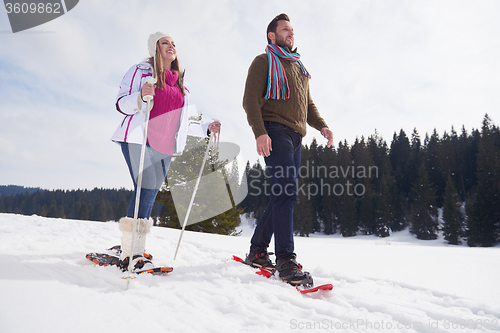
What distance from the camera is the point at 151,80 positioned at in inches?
77.7

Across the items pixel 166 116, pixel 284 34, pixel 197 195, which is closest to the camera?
pixel 166 116

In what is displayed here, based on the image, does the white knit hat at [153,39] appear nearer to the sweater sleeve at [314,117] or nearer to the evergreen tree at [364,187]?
the sweater sleeve at [314,117]

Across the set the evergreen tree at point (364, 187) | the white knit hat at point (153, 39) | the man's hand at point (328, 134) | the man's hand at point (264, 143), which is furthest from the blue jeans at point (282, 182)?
the evergreen tree at point (364, 187)

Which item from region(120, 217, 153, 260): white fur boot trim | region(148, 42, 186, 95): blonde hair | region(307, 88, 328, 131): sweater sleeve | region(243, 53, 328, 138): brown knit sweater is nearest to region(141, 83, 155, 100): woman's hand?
region(148, 42, 186, 95): blonde hair

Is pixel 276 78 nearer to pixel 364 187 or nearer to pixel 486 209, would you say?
pixel 486 209

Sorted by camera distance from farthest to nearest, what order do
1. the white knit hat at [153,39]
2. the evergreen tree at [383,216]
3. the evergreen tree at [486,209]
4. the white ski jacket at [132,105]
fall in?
the evergreen tree at [383,216], the evergreen tree at [486,209], the white knit hat at [153,39], the white ski jacket at [132,105]

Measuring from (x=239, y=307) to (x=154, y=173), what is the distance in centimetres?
146

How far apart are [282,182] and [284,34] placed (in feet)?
4.89

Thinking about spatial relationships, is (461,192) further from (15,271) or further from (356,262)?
(15,271)

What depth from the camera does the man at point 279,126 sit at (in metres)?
2.21

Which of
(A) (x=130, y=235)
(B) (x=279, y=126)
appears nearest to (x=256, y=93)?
(B) (x=279, y=126)

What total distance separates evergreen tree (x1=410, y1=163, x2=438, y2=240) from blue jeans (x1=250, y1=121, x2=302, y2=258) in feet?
123

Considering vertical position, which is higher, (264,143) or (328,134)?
(328,134)

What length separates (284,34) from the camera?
2648 millimetres
